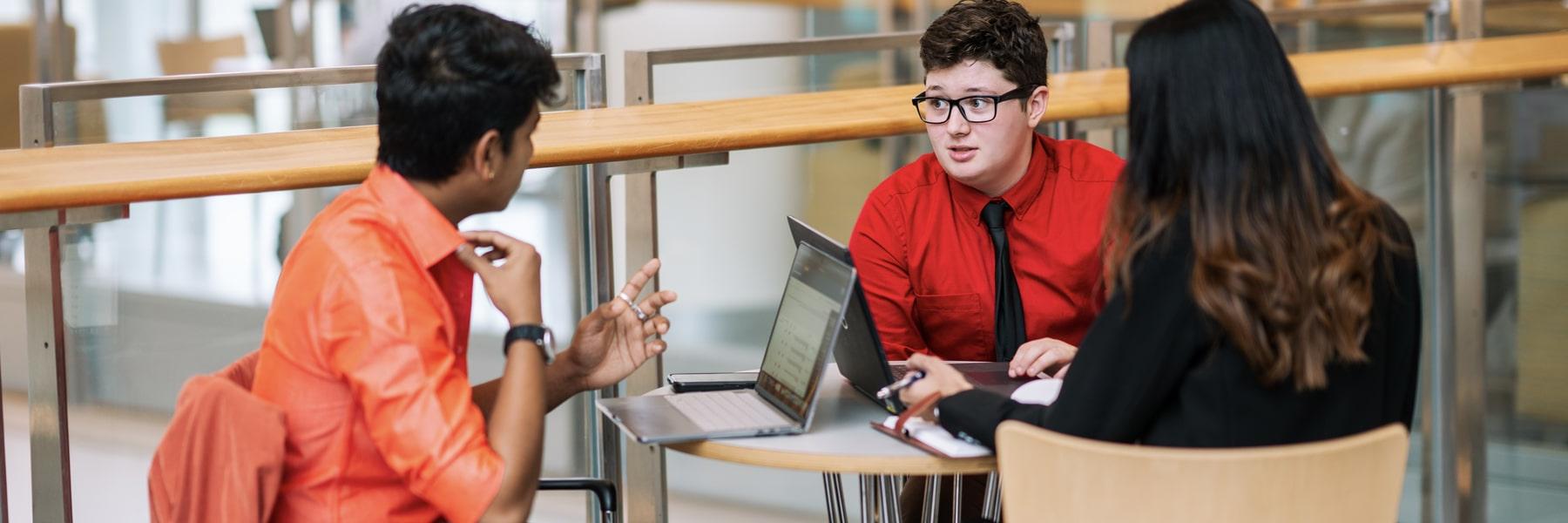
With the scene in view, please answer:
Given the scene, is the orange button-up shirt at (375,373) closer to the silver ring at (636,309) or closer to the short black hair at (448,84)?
the short black hair at (448,84)

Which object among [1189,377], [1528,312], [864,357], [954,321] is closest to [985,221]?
[954,321]

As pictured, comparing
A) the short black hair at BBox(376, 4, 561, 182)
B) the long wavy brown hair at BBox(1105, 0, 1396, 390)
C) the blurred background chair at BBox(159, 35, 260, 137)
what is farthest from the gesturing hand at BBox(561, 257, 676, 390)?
the blurred background chair at BBox(159, 35, 260, 137)

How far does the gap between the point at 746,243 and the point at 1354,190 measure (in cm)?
264

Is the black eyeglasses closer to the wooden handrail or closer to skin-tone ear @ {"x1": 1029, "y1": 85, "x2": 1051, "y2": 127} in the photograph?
skin-tone ear @ {"x1": 1029, "y1": 85, "x2": 1051, "y2": 127}

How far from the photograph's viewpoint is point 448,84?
1644 millimetres

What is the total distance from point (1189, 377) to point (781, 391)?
58cm

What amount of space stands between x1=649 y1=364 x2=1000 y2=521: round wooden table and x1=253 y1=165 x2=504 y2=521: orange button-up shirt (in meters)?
0.35

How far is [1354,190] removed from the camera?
1700 millimetres

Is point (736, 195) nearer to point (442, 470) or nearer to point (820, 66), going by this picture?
point (820, 66)

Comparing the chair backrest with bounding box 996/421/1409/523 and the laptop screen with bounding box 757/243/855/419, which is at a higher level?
the laptop screen with bounding box 757/243/855/419

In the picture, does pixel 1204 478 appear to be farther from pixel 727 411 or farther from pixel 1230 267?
pixel 727 411

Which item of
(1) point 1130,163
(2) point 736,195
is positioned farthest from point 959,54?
(2) point 736,195

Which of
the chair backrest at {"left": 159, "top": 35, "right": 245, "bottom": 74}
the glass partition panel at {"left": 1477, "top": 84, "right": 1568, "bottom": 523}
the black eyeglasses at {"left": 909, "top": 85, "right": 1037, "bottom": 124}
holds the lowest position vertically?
the glass partition panel at {"left": 1477, "top": 84, "right": 1568, "bottom": 523}

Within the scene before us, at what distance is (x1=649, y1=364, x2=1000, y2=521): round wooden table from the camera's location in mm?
1804
